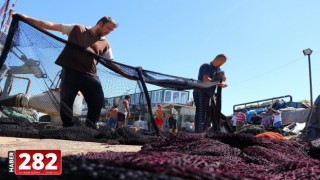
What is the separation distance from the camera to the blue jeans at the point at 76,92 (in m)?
4.81

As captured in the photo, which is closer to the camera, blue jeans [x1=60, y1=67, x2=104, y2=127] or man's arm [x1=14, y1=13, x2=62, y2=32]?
man's arm [x1=14, y1=13, x2=62, y2=32]

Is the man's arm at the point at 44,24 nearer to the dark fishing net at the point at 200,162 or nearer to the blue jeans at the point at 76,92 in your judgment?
the blue jeans at the point at 76,92

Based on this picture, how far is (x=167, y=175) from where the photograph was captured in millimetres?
1084

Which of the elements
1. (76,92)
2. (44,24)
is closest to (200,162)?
(76,92)

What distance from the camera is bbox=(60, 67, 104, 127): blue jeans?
4812 mm

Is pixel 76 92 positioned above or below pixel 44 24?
below

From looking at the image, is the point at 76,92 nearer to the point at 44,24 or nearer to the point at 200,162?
the point at 44,24

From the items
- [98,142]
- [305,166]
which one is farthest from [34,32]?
[305,166]

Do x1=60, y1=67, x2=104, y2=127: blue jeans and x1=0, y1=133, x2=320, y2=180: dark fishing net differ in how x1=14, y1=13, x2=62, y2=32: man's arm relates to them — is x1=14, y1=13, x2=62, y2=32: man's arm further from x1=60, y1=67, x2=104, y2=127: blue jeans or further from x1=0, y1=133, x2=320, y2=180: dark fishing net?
x1=0, y1=133, x2=320, y2=180: dark fishing net

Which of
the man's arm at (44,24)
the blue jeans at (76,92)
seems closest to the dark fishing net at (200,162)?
the blue jeans at (76,92)

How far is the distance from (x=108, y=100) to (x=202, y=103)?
1512 millimetres

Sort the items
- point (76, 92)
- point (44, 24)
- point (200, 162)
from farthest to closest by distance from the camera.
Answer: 1. point (76, 92)
2. point (44, 24)
3. point (200, 162)

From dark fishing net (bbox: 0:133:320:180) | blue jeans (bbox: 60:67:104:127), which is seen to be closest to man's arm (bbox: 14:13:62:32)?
blue jeans (bbox: 60:67:104:127)

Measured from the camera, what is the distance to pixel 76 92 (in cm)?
492
